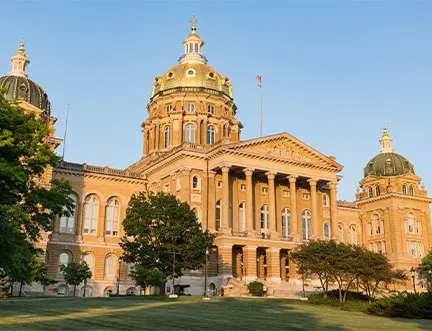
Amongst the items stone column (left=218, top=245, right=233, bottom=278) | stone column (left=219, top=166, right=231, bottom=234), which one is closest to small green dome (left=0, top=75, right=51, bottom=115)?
stone column (left=219, top=166, right=231, bottom=234)

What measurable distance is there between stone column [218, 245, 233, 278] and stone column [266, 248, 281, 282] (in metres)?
5.00

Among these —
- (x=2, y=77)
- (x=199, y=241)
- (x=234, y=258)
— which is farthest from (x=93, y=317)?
(x=2, y=77)

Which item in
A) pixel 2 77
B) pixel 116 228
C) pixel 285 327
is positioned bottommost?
pixel 285 327

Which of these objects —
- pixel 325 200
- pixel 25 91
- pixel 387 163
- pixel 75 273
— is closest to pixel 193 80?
pixel 325 200

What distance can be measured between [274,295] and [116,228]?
22.6 m

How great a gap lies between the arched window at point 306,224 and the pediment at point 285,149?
6.89m

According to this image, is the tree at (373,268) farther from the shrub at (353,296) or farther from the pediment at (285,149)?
the pediment at (285,149)

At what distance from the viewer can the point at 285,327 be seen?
67.6ft

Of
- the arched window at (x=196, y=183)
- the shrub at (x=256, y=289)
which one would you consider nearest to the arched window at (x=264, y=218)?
the arched window at (x=196, y=183)

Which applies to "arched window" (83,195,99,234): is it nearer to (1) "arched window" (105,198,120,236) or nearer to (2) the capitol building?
(2) the capitol building

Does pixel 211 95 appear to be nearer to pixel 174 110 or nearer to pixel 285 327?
pixel 174 110

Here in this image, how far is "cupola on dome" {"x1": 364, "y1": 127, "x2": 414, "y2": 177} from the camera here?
85200mm

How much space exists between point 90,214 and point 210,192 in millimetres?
15529

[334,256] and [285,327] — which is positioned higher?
[334,256]
